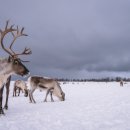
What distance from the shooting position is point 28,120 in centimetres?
711

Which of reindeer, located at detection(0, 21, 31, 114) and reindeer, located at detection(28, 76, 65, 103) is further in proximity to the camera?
reindeer, located at detection(28, 76, 65, 103)

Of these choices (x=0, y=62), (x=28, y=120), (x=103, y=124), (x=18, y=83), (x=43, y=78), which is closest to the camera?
(x=103, y=124)

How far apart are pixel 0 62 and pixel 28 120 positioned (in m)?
2.37

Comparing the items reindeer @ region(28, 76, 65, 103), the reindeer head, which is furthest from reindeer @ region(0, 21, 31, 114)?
reindeer @ region(28, 76, 65, 103)

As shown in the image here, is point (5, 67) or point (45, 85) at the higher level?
point (5, 67)

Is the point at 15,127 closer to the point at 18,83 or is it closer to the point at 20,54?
the point at 20,54

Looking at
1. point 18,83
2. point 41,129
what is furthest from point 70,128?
point 18,83

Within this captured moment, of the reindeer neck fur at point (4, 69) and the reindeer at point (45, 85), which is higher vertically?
the reindeer neck fur at point (4, 69)

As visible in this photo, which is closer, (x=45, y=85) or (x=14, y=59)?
(x=14, y=59)

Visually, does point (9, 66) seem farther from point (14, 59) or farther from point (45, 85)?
point (45, 85)

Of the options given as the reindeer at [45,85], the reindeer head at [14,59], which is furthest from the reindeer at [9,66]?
the reindeer at [45,85]

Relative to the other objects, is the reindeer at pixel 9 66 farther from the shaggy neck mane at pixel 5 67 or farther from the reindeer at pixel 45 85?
the reindeer at pixel 45 85

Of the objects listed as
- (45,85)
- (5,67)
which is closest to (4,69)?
(5,67)

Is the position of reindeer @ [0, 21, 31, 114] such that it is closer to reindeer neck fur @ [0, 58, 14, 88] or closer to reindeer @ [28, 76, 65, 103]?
reindeer neck fur @ [0, 58, 14, 88]
